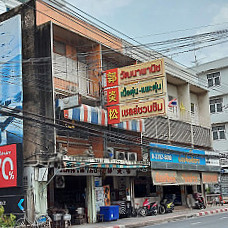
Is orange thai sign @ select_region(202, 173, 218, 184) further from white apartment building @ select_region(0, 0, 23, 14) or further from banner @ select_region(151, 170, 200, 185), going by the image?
white apartment building @ select_region(0, 0, 23, 14)

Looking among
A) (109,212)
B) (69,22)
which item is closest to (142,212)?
(109,212)

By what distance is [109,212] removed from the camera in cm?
1944

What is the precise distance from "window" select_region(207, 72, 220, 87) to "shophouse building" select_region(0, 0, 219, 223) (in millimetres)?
16364

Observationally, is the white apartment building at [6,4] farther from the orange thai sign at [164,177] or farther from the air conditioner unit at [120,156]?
the orange thai sign at [164,177]

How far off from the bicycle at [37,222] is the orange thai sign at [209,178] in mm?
14964

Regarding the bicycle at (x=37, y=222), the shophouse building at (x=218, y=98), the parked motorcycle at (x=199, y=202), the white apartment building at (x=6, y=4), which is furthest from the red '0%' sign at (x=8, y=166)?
the shophouse building at (x=218, y=98)

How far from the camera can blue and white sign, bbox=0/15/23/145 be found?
17.6m

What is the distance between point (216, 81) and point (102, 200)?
25205mm

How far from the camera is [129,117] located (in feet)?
61.9

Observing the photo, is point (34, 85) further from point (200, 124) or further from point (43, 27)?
point (200, 124)

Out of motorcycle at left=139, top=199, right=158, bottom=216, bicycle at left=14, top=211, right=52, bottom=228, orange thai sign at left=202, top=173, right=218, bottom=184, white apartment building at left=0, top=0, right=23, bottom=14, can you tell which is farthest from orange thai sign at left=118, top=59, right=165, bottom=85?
white apartment building at left=0, top=0, right=23, bottom=14

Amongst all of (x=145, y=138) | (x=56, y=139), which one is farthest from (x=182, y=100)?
(x=56, y=139)

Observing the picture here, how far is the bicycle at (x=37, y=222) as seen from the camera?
1622 centimetres

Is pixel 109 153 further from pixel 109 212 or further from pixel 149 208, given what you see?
pixel 149 208
